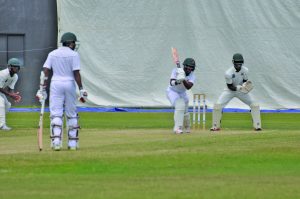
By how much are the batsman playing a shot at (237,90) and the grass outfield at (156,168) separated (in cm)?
346

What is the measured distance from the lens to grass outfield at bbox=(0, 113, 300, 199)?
31.0 ft

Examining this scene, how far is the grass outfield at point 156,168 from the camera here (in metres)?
9.46

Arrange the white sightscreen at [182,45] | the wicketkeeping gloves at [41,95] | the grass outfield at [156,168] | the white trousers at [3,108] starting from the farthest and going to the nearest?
the white sightscreen at [182,45] < the white trousers at [3,108] < the wicketkeeping gloves at [41,95] < the grass outfield at [156,168]

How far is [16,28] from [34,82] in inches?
91.2

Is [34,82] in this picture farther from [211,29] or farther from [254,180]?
[254,180]

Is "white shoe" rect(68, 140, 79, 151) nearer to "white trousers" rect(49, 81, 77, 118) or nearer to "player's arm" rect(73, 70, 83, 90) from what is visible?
"white trousers" rect(49, 81, 77, 118)

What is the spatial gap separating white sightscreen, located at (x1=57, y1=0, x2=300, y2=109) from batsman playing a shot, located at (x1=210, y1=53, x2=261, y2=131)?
14754mm

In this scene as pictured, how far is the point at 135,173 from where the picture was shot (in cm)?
1120

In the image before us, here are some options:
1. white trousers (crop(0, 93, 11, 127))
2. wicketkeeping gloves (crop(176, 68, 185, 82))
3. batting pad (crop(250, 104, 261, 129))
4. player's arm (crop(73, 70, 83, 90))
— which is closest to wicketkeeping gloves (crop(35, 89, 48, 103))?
player's arm (crop(73, 70, 83, 90))

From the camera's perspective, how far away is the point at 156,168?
1173 cm

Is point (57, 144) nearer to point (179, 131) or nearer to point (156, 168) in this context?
point (156, 168)

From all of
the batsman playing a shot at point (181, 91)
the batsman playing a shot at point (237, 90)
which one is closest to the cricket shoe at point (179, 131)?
the batsman playing a shot at point (181, 91)

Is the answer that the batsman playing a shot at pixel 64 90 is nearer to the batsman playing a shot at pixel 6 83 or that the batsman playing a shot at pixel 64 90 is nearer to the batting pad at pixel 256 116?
the batsman playing a shot at pixel 6 83

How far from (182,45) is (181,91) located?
1643cm
